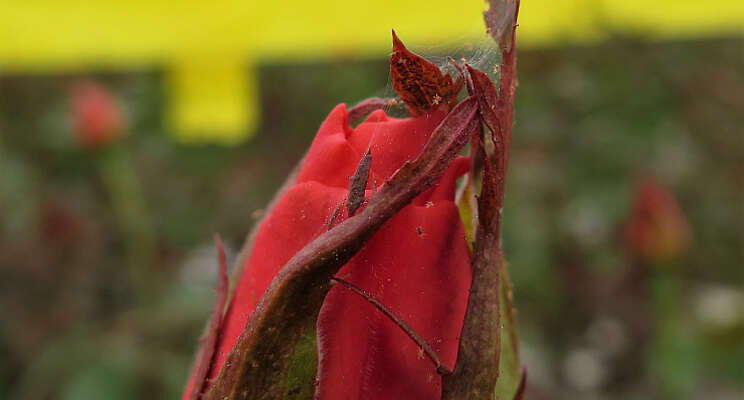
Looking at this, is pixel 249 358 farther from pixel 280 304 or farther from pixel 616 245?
pixel 616 245

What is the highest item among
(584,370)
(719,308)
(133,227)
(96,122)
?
(96,122)

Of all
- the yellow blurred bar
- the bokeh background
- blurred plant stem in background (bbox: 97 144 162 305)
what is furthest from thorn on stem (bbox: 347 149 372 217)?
blurred plant stem in background (bbox: 97 144 162 305)

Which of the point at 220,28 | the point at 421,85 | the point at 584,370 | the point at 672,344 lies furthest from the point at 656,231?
the point at 421,85

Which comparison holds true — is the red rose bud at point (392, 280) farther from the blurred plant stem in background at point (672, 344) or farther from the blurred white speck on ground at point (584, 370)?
the blurred white speck on ground at point (584, 370)

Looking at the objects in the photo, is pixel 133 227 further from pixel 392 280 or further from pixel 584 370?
pixel 392 280

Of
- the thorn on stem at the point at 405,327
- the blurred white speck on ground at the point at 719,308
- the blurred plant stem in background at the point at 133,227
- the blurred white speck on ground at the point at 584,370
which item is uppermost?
the thorn on stem at the point at 405,327

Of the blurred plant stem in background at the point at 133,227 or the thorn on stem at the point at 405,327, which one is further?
the blurred plant stem in background at the point at 133,227

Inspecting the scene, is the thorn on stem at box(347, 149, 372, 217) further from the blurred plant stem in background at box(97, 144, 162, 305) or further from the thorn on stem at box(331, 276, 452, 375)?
the blurred plant stem in background at box(97, 144, 162, 305)

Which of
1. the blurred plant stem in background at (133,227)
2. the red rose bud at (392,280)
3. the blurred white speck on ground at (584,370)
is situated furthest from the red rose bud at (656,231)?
the red rose bud at (392,280)
